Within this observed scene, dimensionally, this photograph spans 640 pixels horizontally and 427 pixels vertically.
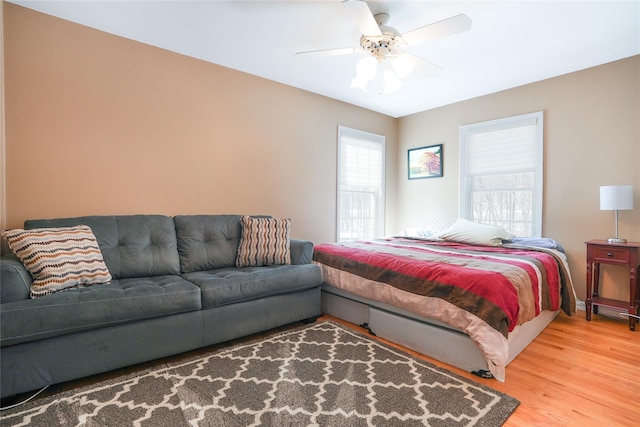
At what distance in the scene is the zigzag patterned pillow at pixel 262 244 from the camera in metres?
→ 2.95

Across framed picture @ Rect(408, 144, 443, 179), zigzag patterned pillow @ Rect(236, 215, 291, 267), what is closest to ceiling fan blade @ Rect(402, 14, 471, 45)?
zigzag patterned pillow @ Rect(236, 215, 291, 267)

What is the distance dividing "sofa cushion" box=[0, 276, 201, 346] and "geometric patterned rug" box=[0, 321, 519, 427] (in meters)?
0.37

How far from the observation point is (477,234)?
3520mm

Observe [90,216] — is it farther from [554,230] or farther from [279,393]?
[554,230]

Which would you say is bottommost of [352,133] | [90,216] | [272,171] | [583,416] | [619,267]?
[583,416]

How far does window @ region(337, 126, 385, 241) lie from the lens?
14.8 ft

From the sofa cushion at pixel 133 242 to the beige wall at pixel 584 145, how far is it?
12.9 ft

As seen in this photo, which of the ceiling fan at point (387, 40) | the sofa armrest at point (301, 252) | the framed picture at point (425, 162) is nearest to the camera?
the ceiling fan at point (387, 40)

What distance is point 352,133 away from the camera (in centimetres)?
459

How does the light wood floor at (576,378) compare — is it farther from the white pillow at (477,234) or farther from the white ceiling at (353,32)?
the white ceiling at (353,32)

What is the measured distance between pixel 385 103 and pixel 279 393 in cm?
387

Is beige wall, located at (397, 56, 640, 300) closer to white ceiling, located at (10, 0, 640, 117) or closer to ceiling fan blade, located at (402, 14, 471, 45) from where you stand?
white ceiling, located at (10, 0, 640, 117)

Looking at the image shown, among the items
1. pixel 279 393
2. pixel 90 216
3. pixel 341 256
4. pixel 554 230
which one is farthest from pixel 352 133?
pixel 279 393

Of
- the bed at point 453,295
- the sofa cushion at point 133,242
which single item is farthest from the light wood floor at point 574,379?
the sofa cushion at point 133,242
